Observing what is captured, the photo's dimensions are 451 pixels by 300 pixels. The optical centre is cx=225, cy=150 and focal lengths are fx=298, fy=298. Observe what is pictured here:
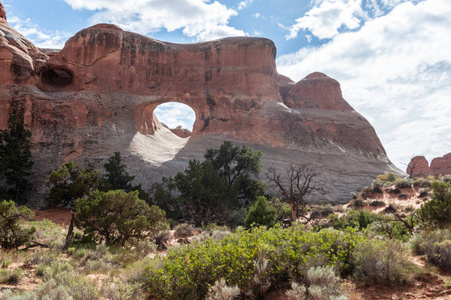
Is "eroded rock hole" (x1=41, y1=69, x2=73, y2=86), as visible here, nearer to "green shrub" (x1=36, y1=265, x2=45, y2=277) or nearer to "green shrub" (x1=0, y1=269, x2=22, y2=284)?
"green shrub" (x1=36, y1=265, x2=45, y2=277)

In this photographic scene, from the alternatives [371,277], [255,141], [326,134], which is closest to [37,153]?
[255,141]

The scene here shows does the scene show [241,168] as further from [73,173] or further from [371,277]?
[371,277]

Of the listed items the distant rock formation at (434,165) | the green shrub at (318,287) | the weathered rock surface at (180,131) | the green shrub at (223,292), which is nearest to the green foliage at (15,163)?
the green shrub at (223,292)

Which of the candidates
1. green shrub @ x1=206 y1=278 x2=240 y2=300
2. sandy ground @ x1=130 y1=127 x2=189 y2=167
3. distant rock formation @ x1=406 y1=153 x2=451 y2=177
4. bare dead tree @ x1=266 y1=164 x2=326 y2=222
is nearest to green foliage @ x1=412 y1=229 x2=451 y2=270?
green shrub @ x1=206 y1=278 x2=240 y2=300

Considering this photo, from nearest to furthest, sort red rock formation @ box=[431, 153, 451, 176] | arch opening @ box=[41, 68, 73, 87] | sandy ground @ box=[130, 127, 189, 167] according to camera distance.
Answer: sandy ground @ box=[130, 127, 189, 167] < arch opening @ box=[41, 68, 73, 87] < red rock formation @ box=[431, 153, 451, 176]

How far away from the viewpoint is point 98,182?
19.0 metres

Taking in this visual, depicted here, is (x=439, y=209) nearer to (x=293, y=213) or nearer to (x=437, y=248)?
(x=437, y=248)

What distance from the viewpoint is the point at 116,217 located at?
11.0 metres

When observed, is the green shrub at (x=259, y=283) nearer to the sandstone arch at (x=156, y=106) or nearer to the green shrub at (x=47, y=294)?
the green shrub at (x=47, y=294)

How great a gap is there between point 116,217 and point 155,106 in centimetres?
2499

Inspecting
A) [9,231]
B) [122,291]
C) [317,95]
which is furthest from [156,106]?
[122,291]

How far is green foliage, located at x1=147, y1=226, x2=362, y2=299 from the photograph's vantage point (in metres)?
5.40

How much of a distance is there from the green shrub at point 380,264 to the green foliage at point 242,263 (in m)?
0.29

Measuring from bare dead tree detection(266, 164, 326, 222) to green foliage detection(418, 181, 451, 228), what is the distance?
678 centimetres
